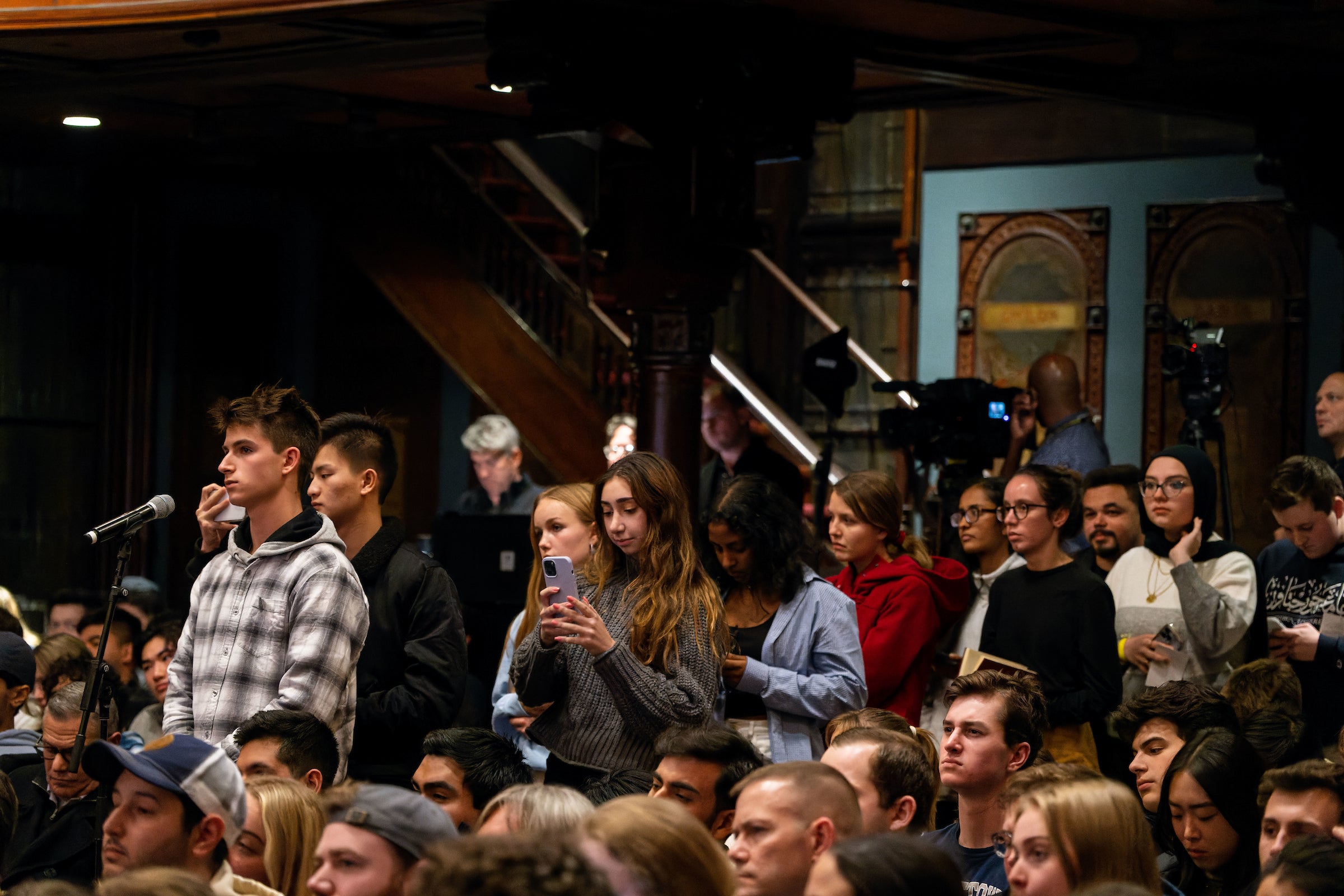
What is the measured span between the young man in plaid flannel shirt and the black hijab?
2.34m

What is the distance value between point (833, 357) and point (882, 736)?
10.8 ft

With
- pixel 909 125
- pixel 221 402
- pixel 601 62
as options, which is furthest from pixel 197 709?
pixel 909 125

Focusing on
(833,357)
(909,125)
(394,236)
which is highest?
(909,125)

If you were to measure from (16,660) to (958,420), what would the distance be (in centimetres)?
325

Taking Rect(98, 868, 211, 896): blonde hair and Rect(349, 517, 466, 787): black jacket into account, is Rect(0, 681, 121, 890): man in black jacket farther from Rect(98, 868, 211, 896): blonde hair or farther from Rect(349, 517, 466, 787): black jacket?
Rect(98, 868, 211, 896): blonde hair

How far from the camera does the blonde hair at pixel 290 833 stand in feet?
10.5

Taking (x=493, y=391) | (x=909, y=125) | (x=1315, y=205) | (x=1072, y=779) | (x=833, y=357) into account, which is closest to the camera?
(x=1072, y=779)

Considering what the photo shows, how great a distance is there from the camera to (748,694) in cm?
417

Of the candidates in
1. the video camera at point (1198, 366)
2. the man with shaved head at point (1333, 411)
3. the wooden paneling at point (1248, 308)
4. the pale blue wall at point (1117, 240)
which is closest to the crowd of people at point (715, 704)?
the video camera at point (1198, 366)

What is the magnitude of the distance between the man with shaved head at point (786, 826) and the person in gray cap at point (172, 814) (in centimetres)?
80

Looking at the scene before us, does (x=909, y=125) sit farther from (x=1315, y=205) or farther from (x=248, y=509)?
(x=248, y=509)

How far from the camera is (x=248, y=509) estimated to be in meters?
3.72

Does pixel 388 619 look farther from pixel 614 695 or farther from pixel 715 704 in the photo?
pixel 715 704

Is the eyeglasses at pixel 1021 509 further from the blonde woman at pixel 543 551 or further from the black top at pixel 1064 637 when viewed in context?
the blonde woman at pixel 543 551
